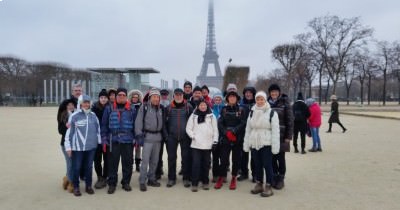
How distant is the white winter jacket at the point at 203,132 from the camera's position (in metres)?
6.11

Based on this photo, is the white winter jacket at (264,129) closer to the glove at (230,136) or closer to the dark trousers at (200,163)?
the glove at (230,136)

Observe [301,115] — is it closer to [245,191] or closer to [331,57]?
[245,191]

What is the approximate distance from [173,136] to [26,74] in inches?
2348

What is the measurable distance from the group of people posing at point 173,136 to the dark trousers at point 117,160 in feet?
0.06

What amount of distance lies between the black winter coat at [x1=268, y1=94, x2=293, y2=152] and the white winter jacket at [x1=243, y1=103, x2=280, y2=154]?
384 millimetres

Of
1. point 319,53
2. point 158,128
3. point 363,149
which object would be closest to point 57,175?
point 158,128

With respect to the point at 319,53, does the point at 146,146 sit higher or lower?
lower

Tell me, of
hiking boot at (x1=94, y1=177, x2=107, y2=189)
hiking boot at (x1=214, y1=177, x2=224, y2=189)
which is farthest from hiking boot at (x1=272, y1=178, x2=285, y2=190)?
hiking boot at (x1=94, y1=177, x2=107, y2=189)

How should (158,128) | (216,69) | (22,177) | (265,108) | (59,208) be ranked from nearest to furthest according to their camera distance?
(59,208) → (265,108) → (158,128) → (22,177) → (216,69)

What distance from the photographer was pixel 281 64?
4753 centimetres

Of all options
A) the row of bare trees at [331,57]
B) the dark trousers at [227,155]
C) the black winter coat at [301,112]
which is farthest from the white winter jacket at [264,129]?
the row of bare trees at [331,57]

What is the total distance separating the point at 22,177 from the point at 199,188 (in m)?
3.55

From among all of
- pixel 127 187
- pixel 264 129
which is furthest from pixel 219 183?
pixel 127 187

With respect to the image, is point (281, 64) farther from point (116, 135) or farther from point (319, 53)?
point (116, 135)
